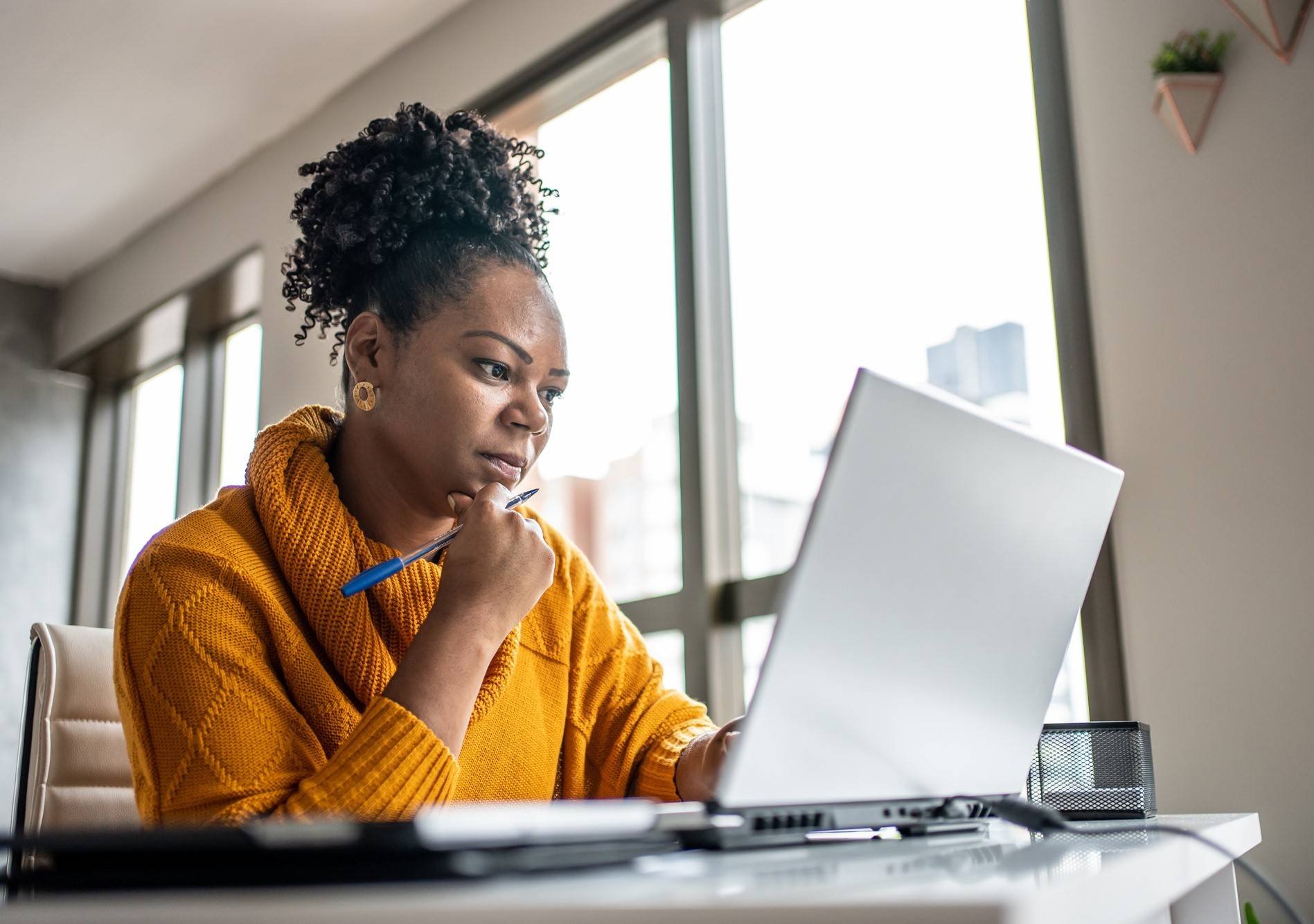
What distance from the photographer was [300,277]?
1.57m

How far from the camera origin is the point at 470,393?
4.36ft

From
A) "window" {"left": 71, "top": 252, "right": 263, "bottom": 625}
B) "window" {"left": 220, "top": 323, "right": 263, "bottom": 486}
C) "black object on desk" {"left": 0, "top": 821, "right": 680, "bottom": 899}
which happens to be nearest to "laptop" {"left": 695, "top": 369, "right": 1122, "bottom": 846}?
"black object on desk" {"left": 0, "top": 821, "right": 680, "bottom": 899}

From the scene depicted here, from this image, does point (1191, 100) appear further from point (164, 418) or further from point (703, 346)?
point (164, 418)

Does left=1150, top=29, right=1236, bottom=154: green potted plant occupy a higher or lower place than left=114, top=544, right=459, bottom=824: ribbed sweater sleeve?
higher

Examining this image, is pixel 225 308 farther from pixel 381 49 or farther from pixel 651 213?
pixel 651 213

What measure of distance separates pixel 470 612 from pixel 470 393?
1.18 feet

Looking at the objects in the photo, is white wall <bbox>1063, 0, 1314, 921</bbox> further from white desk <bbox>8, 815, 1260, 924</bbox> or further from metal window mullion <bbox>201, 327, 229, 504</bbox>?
metal window mullion <bbox>201, 327, 229, 504</bbox>

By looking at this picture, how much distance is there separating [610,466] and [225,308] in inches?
76.2

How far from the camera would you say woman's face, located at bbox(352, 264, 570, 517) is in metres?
1.33

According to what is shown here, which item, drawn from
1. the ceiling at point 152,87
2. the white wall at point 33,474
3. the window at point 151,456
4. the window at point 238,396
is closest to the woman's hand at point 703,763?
the ceiling at point 152,87

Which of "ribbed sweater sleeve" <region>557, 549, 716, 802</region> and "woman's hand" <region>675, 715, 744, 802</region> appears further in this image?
"ribbed sweater sleeve" <region>557, 549, 716, 802</region>

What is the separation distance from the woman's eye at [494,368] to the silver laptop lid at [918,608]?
724 mm

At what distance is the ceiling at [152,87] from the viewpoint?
10.0 feet

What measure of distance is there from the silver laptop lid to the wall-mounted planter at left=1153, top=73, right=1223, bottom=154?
1.07 metres
